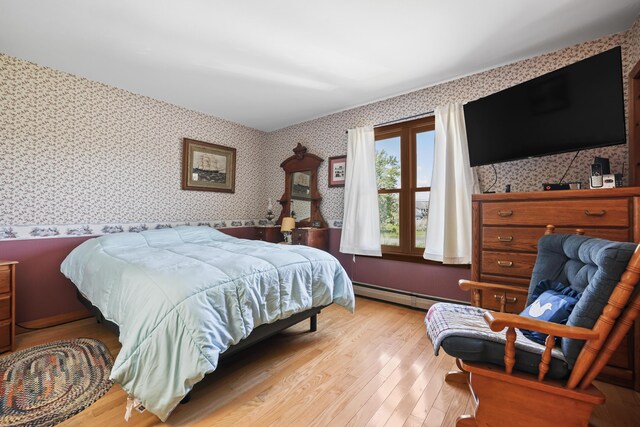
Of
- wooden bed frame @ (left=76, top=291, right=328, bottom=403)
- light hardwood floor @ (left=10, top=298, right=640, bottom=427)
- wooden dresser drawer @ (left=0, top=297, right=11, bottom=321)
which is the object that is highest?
wooden dresser drawer @ (left=0, top=297, right=11, bottom=321)

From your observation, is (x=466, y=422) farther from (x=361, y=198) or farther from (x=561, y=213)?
(x=361, y=198)

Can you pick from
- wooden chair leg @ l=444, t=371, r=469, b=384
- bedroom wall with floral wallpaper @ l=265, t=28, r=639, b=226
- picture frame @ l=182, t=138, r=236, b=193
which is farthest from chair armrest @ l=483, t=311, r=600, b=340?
picture frame @ l=182, t=138, r=236, b=193

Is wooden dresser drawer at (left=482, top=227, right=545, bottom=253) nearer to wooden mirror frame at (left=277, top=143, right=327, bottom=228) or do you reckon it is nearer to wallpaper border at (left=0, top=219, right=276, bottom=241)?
wooden mirror frame at (left=277, top=143, right=327, bottom=228)

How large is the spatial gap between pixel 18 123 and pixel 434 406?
405 cm

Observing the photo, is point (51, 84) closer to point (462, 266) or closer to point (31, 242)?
point (31, 242)

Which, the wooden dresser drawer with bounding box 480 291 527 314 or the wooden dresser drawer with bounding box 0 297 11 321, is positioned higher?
the wooden dresser drawer with bounding box 480 291 527 314

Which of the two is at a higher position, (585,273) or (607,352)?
(585,273)

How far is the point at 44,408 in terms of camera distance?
148 centimetres

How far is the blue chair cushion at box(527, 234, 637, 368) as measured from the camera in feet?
3.37

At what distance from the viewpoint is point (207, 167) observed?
3883 mm

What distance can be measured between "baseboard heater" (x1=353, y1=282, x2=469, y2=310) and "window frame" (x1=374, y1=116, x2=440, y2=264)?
411 millimetres

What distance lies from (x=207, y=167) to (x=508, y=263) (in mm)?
3694

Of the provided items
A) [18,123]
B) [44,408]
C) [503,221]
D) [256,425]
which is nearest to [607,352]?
[503,221]

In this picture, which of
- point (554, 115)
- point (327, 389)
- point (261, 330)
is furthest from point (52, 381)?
point (554, 115)
